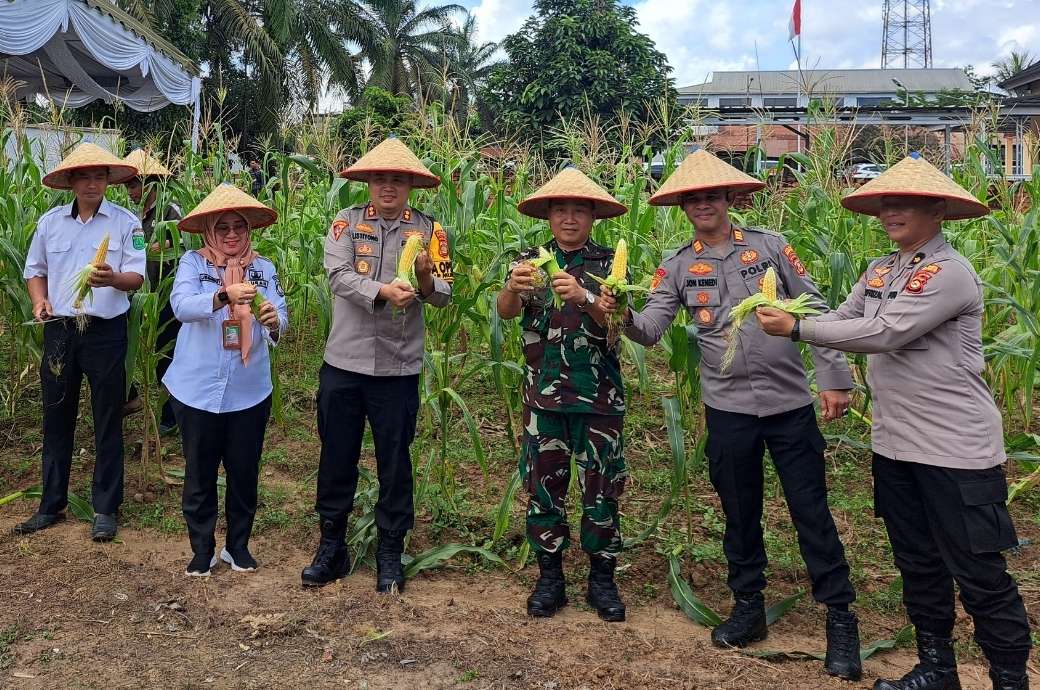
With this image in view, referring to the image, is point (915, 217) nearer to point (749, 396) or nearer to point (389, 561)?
point (749, 396)

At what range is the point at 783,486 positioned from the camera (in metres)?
2.94

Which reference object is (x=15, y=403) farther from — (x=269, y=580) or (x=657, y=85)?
(x=657, y=85)

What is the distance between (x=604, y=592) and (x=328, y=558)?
118 cm

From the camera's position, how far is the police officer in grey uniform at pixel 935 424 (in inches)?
96.0

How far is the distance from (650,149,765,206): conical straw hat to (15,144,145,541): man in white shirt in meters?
2.46

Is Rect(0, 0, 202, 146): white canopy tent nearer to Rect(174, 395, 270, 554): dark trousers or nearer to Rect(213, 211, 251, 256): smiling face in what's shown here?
Rect(213, 211, 251, 256): smiling face

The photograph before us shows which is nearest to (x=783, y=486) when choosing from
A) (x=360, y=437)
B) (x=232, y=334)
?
(x=360, y=437)

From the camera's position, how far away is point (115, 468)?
12.9 ft

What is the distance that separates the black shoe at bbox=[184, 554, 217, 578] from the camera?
3.50 m

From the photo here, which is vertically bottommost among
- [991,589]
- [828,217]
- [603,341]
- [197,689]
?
[197,689]

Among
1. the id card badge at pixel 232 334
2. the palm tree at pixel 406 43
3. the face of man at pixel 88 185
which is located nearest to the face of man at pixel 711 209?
the id card badge at pixel 232 334

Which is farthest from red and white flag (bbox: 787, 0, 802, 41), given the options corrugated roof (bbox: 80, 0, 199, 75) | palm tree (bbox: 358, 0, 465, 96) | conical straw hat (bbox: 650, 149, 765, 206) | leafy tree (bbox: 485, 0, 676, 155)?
palm tree (bbox: 358, 0, 465, 96)

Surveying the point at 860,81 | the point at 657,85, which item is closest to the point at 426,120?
the point at 657,85

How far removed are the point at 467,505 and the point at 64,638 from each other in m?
1.91
